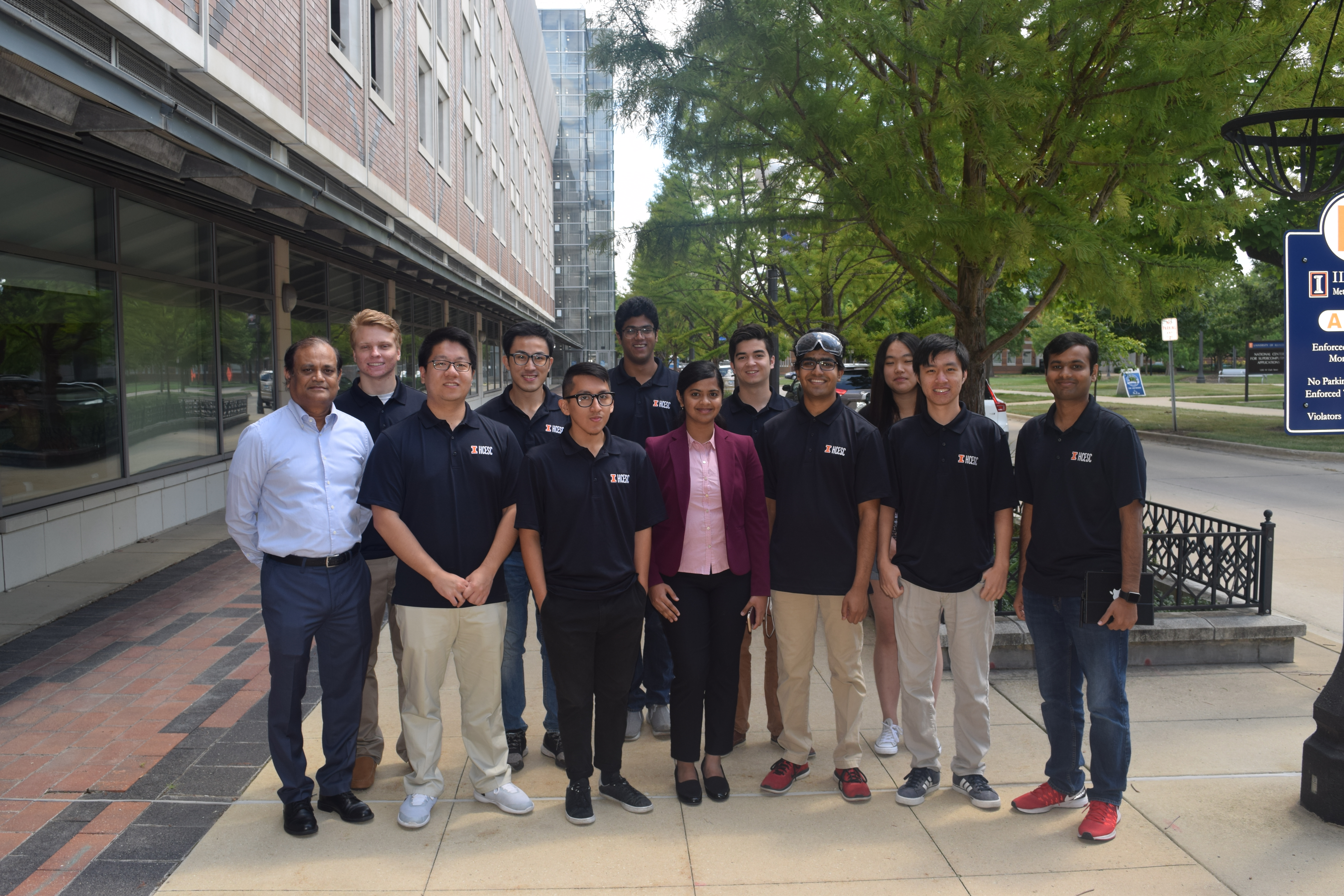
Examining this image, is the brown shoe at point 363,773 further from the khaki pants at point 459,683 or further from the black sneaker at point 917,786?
the black sneaker at point 917,786

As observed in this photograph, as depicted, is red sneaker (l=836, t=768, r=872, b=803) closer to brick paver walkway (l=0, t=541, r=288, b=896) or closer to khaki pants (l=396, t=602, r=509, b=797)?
khaki pants (l=396, t=602, r=509, b=797)

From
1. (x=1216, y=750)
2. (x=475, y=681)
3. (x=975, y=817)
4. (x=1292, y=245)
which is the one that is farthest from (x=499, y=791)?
(x=1292, y=245)

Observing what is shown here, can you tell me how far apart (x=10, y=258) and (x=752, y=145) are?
618 centimetres

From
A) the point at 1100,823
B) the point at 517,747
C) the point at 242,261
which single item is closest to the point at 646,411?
the point at 517,747

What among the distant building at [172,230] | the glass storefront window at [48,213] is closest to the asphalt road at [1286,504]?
the distant building at [172,230]

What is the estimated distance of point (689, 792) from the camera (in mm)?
4047

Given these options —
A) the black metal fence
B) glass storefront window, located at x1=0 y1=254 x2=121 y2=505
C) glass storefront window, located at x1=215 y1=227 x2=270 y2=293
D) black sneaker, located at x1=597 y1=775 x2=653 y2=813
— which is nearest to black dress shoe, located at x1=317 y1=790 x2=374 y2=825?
black sneaker, located at x1=597 y1=775 x2=653 y2=813

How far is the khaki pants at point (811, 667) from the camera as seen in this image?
418cm

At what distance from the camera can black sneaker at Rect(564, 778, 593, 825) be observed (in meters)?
3.87

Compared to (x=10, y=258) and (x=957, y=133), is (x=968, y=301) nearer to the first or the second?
(x=957, y=133)

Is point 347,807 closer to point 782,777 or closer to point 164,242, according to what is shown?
point 782,777

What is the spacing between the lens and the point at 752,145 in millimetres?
7012

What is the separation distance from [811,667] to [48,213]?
786 centimetres

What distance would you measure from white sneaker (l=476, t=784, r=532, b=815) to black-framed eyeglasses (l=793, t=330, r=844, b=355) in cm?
228
